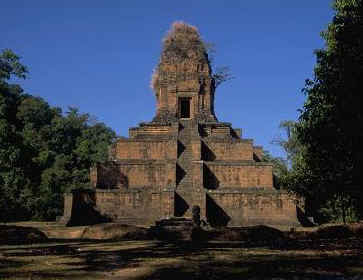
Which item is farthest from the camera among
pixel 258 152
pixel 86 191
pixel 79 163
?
pixel 79 163

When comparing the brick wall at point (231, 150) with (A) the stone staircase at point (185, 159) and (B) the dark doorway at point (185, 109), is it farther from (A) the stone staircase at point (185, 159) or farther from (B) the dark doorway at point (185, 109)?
(B) the dark doorway at point (185, 109)

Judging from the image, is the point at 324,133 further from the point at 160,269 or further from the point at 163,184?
the point at 163,184

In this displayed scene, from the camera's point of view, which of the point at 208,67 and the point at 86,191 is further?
the point at 208,67

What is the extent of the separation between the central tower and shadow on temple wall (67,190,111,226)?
28.2ft

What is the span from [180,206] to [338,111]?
44.5 ft

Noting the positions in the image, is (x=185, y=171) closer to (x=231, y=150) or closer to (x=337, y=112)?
(x=231, y=150)

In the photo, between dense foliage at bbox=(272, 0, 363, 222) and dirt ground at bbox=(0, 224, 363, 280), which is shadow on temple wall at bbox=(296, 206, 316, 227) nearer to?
dense foliage at bbox=(272, 0, 363, 222)

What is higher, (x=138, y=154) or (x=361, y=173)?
(x=138, y=154)

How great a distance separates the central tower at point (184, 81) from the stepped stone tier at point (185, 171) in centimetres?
8

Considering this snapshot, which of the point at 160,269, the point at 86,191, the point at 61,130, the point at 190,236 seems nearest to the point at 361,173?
the point at 190,236

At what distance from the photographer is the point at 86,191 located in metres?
27.0

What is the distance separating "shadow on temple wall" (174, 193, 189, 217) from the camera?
2684 cm

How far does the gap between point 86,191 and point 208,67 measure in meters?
14.4

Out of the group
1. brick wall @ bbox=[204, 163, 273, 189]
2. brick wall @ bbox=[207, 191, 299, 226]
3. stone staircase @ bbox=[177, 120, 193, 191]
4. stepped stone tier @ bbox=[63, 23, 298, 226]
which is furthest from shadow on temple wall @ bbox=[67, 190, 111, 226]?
brick wall @ bbox=[204, 163, 273, 189]
